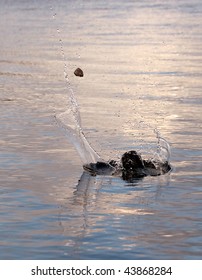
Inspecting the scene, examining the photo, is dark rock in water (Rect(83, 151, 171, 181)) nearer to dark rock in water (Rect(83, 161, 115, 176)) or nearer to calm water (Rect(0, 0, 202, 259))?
dark rock in water (Rect(83, 161, 115, 176))

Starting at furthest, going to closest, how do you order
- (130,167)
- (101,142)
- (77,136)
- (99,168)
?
1. (101,142)
2. (77,136)
3. (99,168)
4. (130,167)

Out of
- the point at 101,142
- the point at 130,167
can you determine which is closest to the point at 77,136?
the point at 101,142

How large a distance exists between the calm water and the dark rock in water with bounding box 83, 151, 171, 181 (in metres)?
0.18

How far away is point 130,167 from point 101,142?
1873 millimetres

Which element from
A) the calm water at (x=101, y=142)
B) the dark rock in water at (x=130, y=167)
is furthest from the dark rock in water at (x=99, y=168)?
the calm water at (x=101, y=142)

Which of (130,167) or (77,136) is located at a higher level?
(77,136)

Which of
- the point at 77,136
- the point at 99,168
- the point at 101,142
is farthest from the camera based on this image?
the point at 101,142

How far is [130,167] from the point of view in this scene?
1259cm

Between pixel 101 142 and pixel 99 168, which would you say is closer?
pixel 99 168

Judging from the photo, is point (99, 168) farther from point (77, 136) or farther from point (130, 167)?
point (77, 136)

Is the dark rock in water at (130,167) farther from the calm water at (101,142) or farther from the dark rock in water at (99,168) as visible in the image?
the calm water at (101,142)

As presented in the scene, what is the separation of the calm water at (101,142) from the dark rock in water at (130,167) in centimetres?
18

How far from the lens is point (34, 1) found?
4825 cm

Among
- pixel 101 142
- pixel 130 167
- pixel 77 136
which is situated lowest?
pixel 130 167
